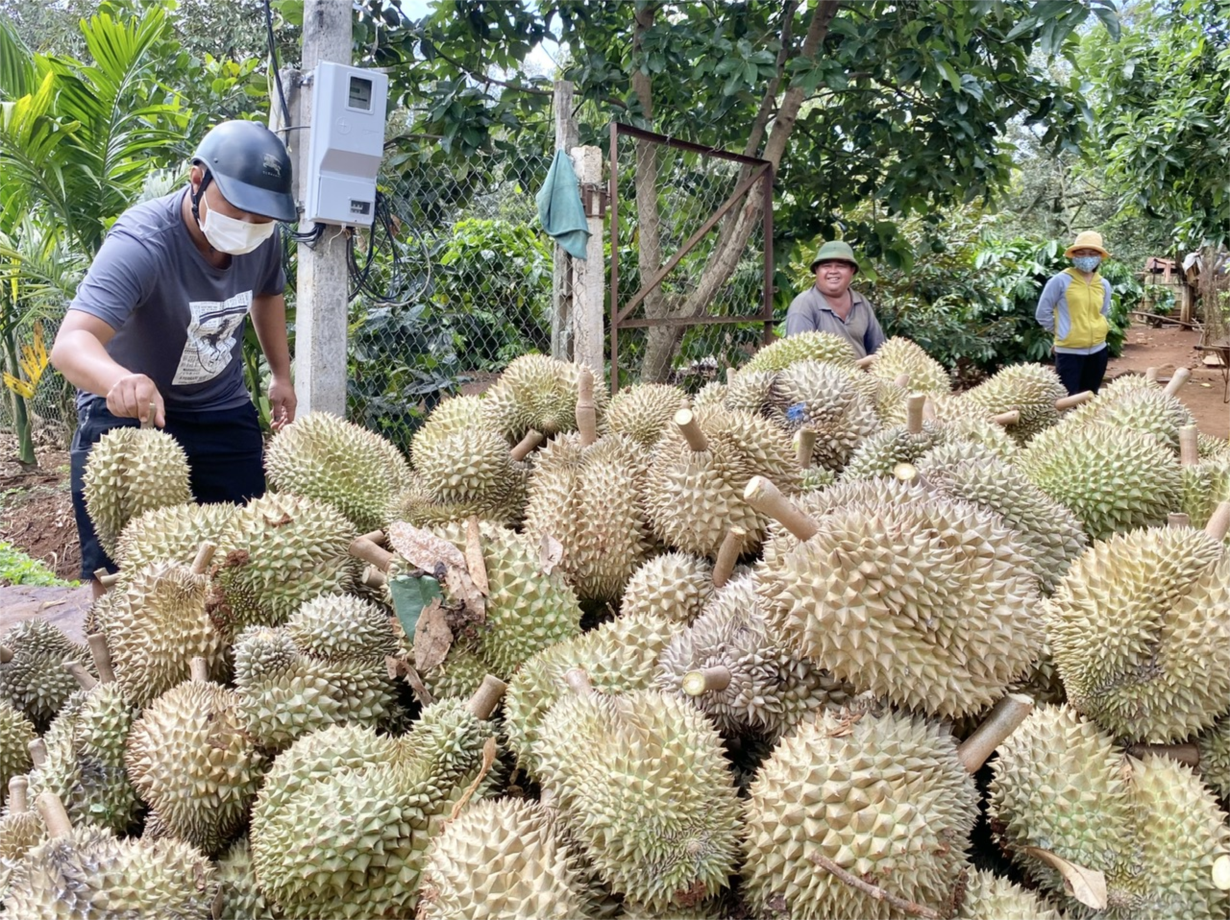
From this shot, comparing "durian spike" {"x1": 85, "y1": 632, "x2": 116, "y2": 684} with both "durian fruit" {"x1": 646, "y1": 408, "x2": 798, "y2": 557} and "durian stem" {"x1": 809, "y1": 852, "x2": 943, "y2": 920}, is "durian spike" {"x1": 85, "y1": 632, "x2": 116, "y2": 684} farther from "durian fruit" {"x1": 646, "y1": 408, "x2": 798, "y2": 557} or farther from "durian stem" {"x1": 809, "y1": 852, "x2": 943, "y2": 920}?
"durian stem" {"x1": 809, "y1": 852, "x2": 943, "y2": 920}

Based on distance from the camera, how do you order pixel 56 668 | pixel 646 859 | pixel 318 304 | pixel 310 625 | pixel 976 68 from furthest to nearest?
1. pixel 976 68
2. pixel 318 304
3. pixel 56 668
4. pixel 310 625
5. pixel 646 859

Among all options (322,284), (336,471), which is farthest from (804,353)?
Answer: (322,284)

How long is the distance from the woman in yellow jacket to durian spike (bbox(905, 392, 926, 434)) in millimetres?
7031

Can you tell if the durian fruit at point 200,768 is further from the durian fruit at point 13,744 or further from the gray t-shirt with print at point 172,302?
the gray t-shirt with print at point 172,302

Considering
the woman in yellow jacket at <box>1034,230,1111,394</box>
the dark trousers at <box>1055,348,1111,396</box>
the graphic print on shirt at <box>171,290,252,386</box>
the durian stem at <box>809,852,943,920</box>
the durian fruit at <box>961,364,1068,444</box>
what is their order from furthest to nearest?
the dark trousers at <box>1055,348,1111,396</box>
the woman in yellow jacket at <box>1034,230,1111,394</box>
the graphic print on shirt at <box>171,290,252,386</box>
the durian fruit at <box>961,364,1068,444</box>
the durian stem at <box>809,852,943,920</box>

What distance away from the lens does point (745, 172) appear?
6.54 m

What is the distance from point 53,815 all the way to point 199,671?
32cm

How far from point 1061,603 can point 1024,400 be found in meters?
1.11

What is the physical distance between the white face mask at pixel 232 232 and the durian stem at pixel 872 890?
265 centimetres

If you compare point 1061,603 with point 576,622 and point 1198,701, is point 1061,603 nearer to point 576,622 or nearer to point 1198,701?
point 1198,701

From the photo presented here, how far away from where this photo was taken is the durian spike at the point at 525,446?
85.7 inches

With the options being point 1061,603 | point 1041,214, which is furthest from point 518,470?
point 1041,214

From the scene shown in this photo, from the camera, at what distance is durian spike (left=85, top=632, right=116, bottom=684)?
1814mm

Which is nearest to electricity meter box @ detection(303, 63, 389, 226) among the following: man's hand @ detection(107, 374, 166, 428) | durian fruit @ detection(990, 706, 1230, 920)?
man's hand @ detection(107, 374, 166, 428)
